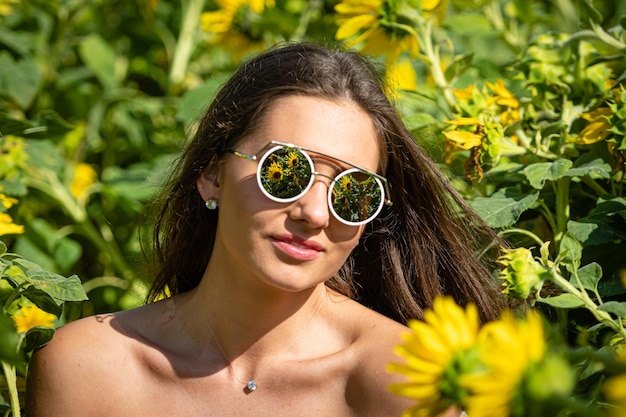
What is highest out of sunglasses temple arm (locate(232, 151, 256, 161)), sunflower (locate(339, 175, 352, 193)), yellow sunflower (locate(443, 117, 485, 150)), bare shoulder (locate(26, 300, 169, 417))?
sunglasses temple arm (locate(232, 151, 256, 161))

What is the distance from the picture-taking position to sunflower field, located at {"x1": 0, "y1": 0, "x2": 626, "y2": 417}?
2.67ft

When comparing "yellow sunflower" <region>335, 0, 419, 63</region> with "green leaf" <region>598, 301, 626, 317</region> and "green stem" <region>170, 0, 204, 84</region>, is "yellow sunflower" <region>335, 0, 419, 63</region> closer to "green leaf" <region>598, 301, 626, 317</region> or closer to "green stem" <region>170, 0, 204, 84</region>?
"green leaf" <region>598, 301, 626, 317</region>

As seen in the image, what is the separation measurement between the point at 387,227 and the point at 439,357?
0.80m

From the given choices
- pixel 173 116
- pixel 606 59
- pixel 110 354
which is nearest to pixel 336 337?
pixel 110 354

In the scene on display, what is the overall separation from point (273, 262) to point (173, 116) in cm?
152

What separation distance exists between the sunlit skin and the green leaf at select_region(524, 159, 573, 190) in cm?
30

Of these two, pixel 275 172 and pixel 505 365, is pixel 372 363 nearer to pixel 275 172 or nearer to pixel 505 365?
pixel 275 172

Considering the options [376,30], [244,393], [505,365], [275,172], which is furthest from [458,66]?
[505,365]

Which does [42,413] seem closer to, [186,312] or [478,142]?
[186,312]

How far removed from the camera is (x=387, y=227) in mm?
1598

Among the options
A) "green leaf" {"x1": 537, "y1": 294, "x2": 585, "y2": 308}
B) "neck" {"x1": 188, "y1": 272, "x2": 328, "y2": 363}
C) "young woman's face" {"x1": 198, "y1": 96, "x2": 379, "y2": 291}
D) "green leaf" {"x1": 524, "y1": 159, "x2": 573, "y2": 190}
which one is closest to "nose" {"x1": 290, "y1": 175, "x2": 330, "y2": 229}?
"young woman's face" {"x1": 198, "y1": 96, "x2": 379, "y2": 291}

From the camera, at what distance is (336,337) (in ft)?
4.86

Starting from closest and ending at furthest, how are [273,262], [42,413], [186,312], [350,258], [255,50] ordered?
[273,262], [42,413], [186,312], [350,258], [255,50]

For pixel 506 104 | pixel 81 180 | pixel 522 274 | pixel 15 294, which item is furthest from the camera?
pixel 81 180
